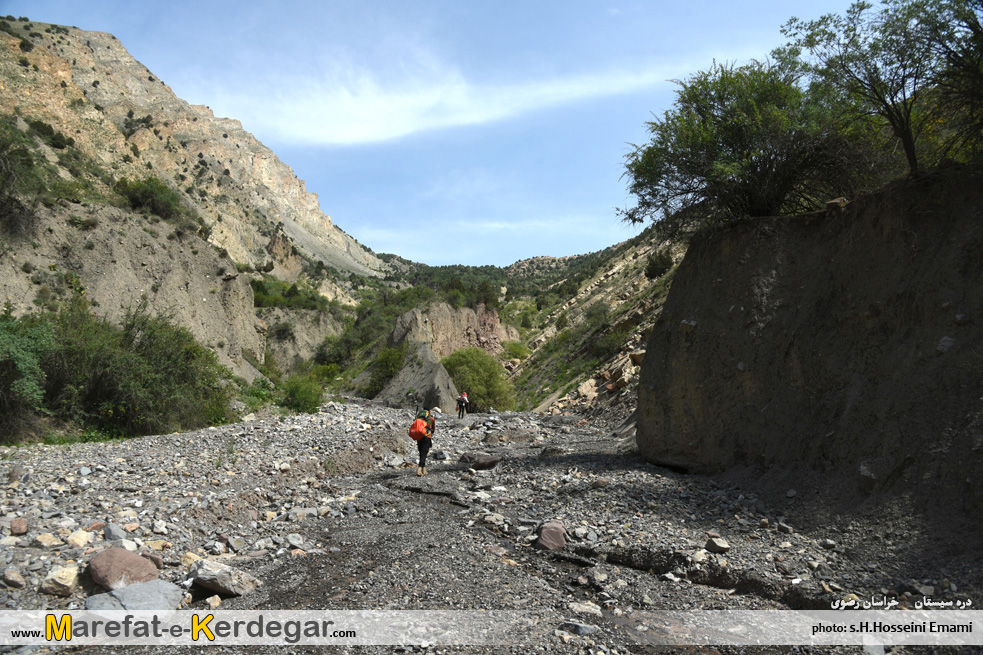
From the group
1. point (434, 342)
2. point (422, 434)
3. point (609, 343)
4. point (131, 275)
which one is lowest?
point (422, 434)

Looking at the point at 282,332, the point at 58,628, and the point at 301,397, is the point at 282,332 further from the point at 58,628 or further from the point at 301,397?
the point at 58,628

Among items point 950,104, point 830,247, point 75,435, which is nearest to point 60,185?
point 75,435

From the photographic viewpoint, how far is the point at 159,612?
18.4 ft

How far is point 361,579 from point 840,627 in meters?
5.42

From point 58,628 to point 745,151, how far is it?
43.7 ft

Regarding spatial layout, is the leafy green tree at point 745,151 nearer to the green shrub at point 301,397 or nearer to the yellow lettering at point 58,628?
the yellow lettering at point 58,628

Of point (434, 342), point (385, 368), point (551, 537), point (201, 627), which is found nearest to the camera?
point (201, 627)

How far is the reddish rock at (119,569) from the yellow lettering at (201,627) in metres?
1.06

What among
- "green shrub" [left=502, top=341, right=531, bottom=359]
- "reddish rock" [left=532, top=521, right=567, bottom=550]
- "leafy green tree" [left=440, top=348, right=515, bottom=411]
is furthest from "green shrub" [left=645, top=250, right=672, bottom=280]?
"reddish rock" [left=532, top=521, right=567, bottom=550]

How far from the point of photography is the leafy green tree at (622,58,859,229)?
10211 mm

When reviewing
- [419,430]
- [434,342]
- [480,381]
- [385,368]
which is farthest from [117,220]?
[434,342]

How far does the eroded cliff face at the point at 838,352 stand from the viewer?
6.47 m

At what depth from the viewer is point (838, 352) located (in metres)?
8.25

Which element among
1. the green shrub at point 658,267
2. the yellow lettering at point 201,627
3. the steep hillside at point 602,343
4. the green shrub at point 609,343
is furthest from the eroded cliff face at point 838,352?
the green shrub at point 658,267
